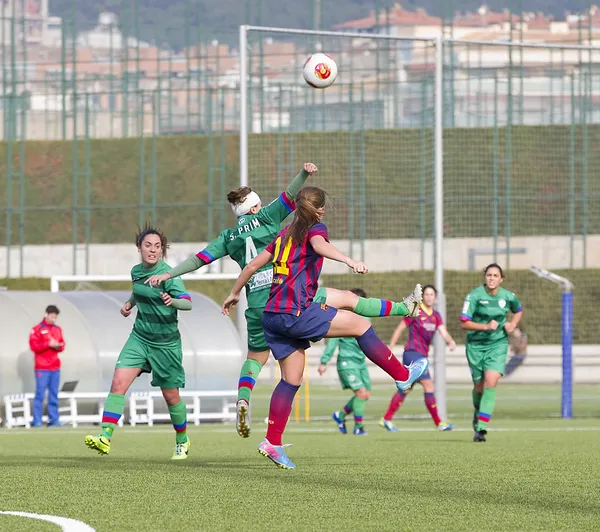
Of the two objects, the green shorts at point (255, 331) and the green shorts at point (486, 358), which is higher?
the green shorts at point (255, 331)

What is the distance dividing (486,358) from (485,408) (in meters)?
0.59

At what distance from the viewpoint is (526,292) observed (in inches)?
1668

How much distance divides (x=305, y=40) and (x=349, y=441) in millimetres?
48369

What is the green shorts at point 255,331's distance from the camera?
33.4 feet

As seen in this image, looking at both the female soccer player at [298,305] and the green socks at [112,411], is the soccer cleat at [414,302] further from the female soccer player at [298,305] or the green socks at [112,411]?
the green socks at [112,411]

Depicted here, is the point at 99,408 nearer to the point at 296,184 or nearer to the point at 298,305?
the point at 296,184

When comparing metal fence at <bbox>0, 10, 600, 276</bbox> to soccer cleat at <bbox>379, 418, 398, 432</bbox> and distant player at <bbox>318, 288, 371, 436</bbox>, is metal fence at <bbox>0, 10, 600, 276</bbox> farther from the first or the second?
soccer cleat at <bbox>379, 418, 398, 432</bbox>

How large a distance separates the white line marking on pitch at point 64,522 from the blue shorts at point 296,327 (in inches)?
104

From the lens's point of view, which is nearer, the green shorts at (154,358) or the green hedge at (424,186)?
the green shorts at (154,358)

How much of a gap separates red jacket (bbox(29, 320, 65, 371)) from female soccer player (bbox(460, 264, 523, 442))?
26.5 ft

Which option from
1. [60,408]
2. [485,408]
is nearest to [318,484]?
[485,408]

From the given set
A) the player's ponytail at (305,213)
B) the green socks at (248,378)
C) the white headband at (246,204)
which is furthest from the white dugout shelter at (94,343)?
the player's ponytail at (305,213)

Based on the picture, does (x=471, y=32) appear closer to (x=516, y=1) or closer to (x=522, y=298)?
(x=516, y=1)

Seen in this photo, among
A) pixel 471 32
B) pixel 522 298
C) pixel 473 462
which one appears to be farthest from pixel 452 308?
pixel 473 462
